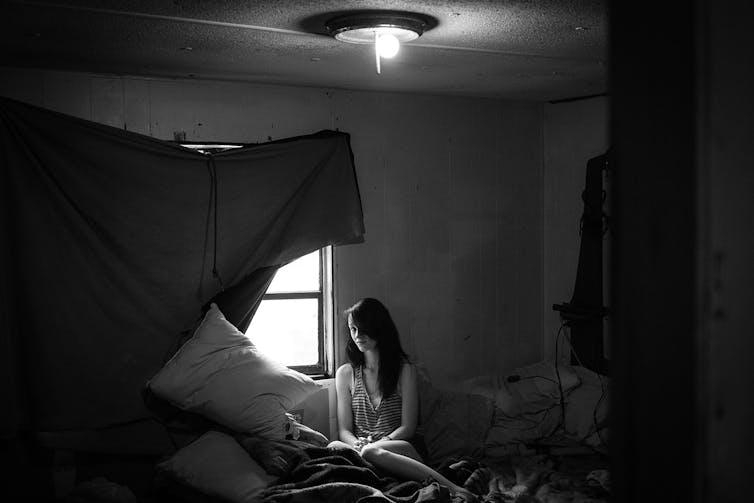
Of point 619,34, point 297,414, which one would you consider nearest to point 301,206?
point 297,414

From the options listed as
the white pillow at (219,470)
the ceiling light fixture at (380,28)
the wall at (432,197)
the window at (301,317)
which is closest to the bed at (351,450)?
the white pillow at (219,470)

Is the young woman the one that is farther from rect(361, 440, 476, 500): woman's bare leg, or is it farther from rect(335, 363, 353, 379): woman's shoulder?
rect(361, 440, 476, 500): woman's bare leg

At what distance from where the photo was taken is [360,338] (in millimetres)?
3625

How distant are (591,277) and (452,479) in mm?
1695

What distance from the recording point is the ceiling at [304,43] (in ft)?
7.73

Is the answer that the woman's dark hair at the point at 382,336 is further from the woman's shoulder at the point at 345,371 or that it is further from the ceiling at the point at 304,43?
the ceiling at the point at 304,43

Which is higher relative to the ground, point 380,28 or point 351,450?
point 380,28

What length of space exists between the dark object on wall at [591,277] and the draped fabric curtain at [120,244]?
1.59 m

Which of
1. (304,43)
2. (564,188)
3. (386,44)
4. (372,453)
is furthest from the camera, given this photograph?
(564,188)

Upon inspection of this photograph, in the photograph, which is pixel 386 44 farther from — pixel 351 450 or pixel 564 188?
pixel 564 188

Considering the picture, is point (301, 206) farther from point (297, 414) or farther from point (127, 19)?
point (127, 19)

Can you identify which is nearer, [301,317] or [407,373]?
[407,373]

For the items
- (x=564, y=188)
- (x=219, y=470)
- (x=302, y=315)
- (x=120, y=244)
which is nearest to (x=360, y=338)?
(x=302, y=315)

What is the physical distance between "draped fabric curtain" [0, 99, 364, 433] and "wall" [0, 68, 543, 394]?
0.30m
